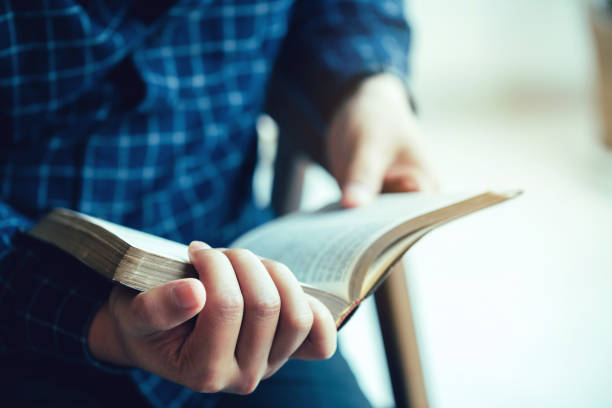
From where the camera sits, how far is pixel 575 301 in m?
1.30

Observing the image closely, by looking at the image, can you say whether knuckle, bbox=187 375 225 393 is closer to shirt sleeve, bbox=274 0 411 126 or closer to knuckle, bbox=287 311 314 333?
knuckle, bbox=287 311 314 333

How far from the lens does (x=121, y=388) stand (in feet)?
1.63

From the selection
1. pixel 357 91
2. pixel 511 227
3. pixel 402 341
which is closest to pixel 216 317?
pixel 402 341

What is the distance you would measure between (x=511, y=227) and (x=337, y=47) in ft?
4.08

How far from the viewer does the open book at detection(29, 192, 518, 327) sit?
11.8 inches

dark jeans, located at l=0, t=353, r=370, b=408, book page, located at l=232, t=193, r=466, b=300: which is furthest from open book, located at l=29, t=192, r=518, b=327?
dark jeans, located at l=0, t=353, r=370, b=408

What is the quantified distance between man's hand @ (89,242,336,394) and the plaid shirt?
9 centimetres

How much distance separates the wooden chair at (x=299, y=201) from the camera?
0.49m

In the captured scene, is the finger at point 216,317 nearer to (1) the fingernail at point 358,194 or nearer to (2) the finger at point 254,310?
(2) the finger at point 254,310

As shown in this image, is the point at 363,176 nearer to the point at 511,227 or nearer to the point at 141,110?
the point at 141,110

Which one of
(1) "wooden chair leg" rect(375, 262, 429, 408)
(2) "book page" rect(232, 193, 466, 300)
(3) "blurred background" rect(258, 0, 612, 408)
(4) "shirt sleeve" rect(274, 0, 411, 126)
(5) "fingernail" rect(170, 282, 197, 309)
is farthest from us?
(3) "blurred background" rect(258, 0, 612, 408)

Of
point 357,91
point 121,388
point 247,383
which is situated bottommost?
point 121,388

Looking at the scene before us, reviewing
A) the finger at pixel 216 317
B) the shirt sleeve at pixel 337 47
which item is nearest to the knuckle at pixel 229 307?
the finger at pixel 216 317

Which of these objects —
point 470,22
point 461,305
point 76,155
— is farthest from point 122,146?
point 470,22
